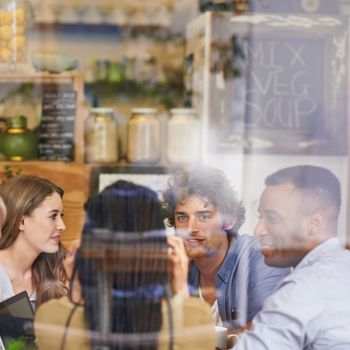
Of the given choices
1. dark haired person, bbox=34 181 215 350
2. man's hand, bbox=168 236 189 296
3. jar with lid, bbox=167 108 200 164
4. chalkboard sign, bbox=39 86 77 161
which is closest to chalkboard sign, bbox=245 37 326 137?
jar with lid, bbox=167 108 200 164

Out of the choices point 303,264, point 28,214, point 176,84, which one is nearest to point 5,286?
point 28,214

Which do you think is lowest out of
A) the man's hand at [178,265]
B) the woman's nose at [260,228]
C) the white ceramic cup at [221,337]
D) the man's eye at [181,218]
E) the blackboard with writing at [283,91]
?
the white ceramic cup at [221,337]

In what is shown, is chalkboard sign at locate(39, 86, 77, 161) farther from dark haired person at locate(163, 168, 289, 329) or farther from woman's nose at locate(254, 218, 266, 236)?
woman's nose at locate(254, 218, 266, 236)

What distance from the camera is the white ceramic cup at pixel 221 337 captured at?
9.62 ft

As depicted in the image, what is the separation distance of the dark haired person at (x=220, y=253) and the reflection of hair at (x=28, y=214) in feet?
1.24

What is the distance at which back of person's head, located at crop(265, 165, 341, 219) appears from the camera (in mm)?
3016

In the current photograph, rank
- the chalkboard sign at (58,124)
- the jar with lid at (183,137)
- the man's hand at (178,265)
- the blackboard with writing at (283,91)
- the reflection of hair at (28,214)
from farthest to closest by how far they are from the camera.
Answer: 1. the blackboard with writing at (283,91)
2. the chalkboard sign at (58,124)
3. the jar with lid at (183,137)
4. the reflection of hair at (28,214)
5. the man's hand at (178,265)

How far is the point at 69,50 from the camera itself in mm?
3797

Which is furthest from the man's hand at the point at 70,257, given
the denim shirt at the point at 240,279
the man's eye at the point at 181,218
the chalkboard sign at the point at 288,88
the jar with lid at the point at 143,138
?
the chalkboard sign at the point at 288,88

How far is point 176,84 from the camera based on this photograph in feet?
12.3

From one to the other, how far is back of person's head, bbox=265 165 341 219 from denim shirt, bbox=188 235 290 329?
223 millimetres

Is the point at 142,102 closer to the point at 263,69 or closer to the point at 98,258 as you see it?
the point at 263,69

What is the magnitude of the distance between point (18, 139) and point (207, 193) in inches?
31.5

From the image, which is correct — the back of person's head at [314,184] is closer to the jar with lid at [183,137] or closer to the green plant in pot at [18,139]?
the jar with lid at [183,137]
